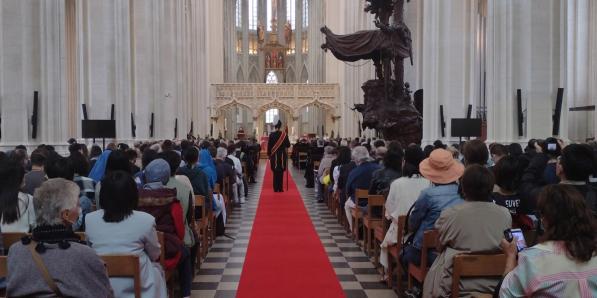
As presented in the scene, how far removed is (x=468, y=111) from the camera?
608 inches

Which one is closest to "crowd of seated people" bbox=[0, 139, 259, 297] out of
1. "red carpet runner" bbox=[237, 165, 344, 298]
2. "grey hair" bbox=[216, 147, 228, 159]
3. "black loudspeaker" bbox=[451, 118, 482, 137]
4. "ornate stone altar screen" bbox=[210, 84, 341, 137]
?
"red carpet runner" bbox=[237, 165, 344, 298]

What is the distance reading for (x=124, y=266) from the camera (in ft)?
13.4

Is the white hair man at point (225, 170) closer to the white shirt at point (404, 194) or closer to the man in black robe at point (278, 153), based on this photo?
the man in black robe at point (278, 153)

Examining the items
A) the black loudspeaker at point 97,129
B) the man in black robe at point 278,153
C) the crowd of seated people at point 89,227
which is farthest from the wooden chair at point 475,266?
the man in black robe at point 278,153

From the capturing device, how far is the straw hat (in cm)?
546

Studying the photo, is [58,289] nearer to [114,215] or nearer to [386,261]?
[114,215]

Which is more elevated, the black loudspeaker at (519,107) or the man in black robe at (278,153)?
the black loudspeaker at (519,107)

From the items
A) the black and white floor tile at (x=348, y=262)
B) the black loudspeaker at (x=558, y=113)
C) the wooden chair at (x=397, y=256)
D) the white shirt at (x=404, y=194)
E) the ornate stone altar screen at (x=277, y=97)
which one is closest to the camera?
the wooden chair at (x=397, y=256)

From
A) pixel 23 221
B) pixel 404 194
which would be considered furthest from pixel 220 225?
pixel 23 221

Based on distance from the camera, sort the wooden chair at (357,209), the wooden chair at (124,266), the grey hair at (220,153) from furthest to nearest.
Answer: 1. the grey hair at (220,153)
2. the wooden chair at (357,209)
3. the wooden chair at (124,266)

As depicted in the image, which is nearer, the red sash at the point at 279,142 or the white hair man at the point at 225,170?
the white hair man at the point at 225,170

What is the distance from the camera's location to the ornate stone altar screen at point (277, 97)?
133 ft

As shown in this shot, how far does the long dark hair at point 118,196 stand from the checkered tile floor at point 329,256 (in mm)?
2579

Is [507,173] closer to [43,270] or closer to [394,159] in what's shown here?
[394,159]
